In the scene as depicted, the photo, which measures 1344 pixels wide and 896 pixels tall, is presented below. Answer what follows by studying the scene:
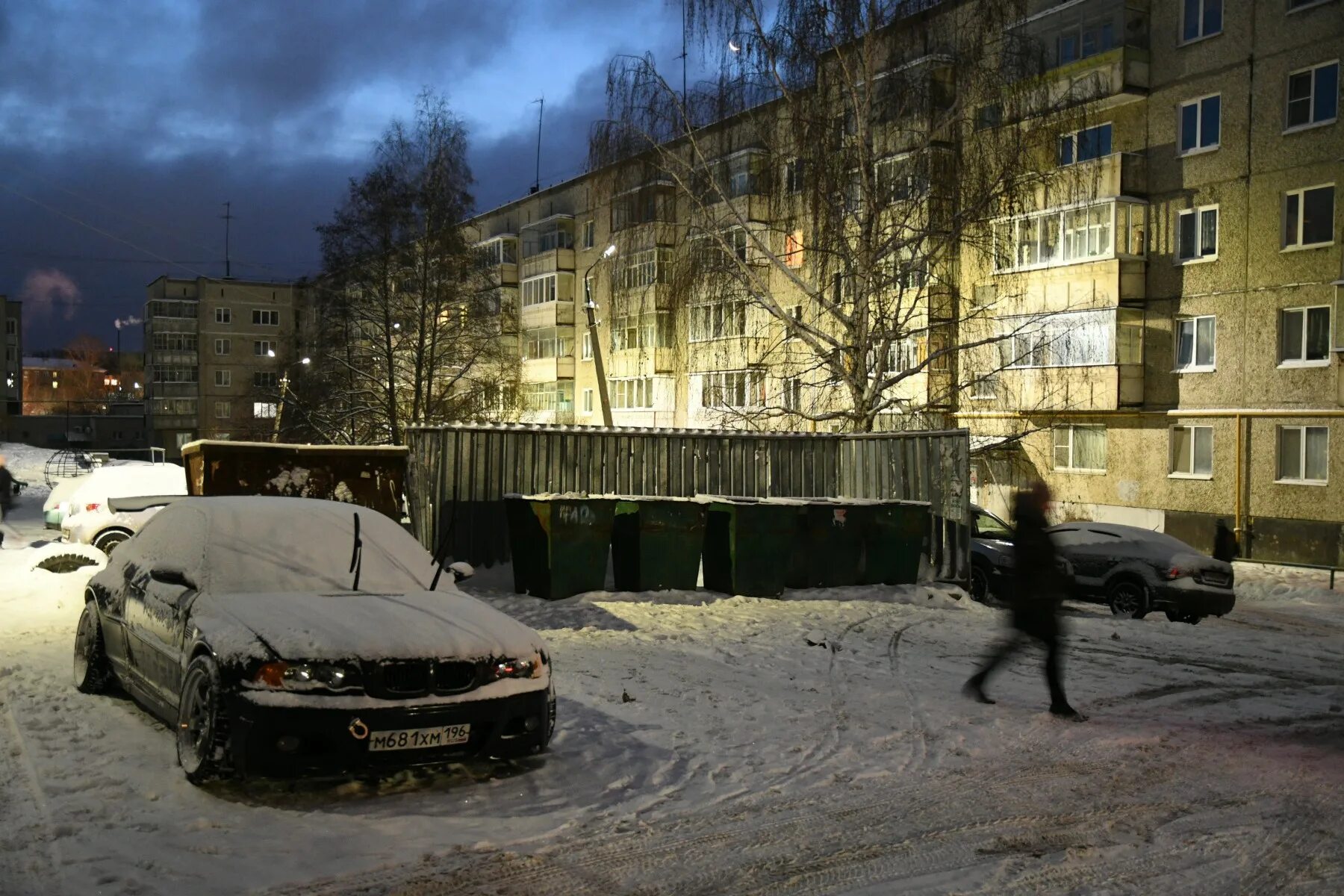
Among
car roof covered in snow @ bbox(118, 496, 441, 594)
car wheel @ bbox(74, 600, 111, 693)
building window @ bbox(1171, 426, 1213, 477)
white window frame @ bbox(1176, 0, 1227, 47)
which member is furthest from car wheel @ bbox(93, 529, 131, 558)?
white window frame @ bbox(1176, 0, 1227, 47)

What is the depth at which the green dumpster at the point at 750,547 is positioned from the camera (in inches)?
546

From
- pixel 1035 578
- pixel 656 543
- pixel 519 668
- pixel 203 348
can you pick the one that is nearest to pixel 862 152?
pixel 656 543

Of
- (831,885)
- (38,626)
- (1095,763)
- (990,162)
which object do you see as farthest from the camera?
(990,162)

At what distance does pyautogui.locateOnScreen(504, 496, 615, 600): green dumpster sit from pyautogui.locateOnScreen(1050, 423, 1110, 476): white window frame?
69.2 ft

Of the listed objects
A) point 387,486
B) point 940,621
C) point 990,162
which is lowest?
point 940,621

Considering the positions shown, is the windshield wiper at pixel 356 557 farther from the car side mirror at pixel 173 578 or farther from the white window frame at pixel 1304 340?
the white window frame at pixel 1304 340

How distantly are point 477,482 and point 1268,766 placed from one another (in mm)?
9752

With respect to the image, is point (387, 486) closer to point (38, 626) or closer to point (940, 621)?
point (38, 626)

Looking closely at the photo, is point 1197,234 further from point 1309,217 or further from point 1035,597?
point 1035,597

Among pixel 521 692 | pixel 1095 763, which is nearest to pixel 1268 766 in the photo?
pixel 1095 763

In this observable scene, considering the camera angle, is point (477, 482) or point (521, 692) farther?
point (477, 482)

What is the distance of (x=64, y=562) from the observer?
44.1 ft

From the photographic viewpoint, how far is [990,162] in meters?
20.1

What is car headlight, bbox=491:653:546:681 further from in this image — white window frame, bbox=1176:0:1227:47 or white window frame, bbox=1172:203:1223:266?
white window frame, bbox=1176:0:1227:47
